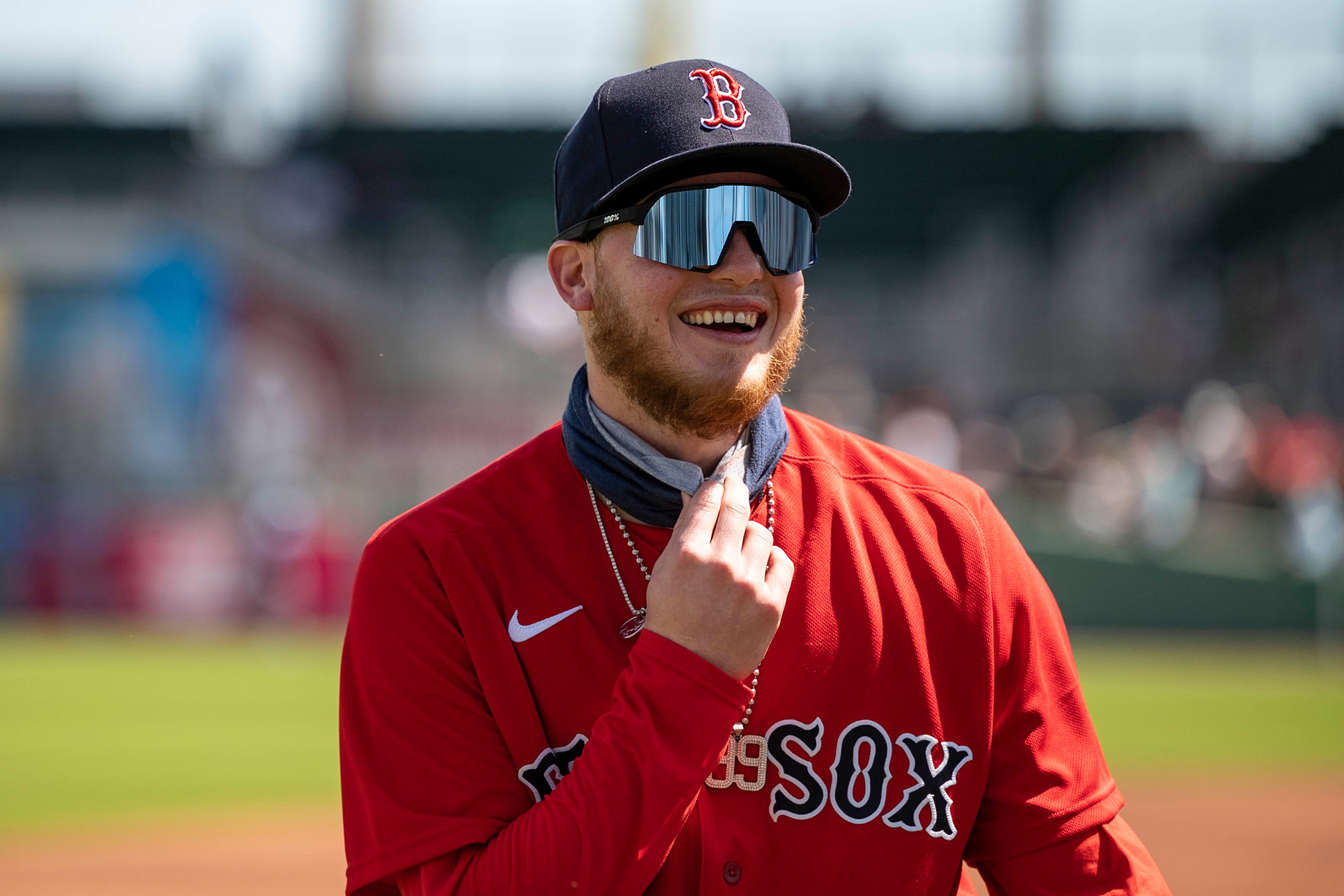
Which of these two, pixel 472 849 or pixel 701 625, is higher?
pixel 701 625

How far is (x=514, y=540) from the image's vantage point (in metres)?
2.06

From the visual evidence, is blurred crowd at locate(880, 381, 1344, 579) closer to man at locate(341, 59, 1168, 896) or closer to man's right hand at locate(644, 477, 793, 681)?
man at locate(341, 59, 1168, 896)

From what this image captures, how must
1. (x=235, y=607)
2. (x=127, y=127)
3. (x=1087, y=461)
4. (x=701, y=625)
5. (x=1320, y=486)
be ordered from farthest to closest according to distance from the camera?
(x=127, y=127) < (x=1087, y=461) < (x=235, y=607) < (x=1320, y=486) < (x=701, y=625)

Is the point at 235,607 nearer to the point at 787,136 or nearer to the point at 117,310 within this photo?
the point at 117,310

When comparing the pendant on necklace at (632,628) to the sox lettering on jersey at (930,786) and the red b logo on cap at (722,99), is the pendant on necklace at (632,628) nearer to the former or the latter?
the sox lettering on jersey at (930,786)

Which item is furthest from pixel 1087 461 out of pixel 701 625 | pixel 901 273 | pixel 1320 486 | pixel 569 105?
pixel 701 625

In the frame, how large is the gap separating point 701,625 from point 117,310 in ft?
83.8

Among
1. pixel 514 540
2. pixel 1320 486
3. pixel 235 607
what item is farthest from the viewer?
pixel 235 607

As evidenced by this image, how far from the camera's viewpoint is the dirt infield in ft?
20.5

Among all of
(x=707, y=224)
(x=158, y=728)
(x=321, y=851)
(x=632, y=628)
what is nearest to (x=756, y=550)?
(x=632, y=628)

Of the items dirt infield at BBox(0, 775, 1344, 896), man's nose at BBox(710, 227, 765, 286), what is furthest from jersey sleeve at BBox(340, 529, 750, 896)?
dirt infield at BBox(0, 775, 1344, 896)

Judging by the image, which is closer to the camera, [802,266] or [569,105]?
[802,266]

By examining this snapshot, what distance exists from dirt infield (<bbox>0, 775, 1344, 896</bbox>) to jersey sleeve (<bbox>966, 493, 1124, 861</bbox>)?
4.64m

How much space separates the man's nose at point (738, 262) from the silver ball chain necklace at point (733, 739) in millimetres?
320
